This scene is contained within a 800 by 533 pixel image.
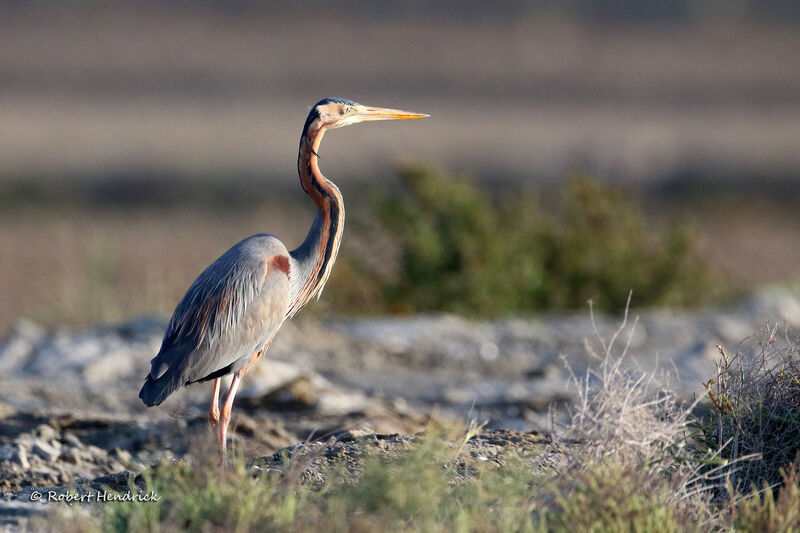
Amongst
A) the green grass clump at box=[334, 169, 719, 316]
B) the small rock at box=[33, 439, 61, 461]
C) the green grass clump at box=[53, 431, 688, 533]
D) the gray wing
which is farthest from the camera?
the green grass clump at box=[334, 169, 719, 316]

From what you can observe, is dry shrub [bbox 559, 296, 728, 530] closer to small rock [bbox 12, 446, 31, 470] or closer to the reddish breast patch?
the reddish breast patch

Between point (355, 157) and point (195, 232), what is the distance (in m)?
9.48

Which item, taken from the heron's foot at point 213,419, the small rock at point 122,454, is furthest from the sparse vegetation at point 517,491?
the small rock at point 122,454

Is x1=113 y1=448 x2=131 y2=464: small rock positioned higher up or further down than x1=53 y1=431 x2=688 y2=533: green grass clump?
further down

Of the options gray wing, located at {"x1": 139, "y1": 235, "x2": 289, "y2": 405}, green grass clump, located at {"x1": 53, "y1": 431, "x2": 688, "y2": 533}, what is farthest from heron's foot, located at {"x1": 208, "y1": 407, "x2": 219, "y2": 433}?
green grass clump, located at {"x1": 53, "y1": 431, "x2": 688, "y2": 533}

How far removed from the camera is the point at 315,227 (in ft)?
16.4

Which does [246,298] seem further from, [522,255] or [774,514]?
[522,255]

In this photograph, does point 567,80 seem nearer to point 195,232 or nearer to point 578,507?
point 195,232

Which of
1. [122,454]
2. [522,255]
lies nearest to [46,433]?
[122,454]

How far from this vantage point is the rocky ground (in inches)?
208

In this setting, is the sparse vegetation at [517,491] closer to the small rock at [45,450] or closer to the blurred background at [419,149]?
the small rock at [45,450]

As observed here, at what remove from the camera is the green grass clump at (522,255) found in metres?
9.74

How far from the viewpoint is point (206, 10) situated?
44.1m

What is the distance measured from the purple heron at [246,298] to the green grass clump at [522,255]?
15.3 ft
